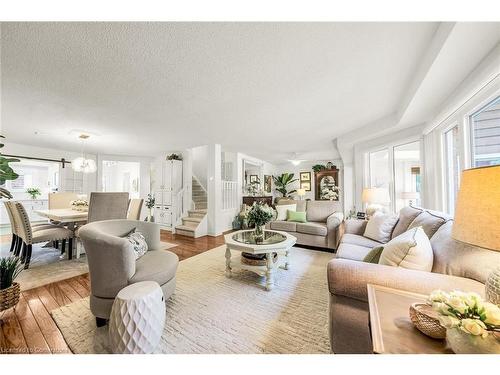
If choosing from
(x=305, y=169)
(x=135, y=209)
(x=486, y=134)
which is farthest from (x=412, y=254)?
(x=305, y=169)

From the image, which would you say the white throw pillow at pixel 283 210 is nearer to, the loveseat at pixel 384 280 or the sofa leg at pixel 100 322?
the loveseat at pixel 384 280

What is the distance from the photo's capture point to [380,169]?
164 inches

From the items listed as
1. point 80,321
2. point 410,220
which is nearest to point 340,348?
point 410,220

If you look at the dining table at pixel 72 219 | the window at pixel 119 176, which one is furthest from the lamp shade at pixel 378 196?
the window at pixel 119 176

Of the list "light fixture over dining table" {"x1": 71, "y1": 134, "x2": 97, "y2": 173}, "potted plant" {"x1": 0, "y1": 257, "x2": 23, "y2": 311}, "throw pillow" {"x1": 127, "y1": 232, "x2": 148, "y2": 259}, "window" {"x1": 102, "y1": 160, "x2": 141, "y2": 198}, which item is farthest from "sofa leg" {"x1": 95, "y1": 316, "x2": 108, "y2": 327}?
"window" {"x1": 102, "y1": 160, "x2": 141, "y2": 198}

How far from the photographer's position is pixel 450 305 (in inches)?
25.7

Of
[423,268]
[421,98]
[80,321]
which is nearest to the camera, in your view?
[423,268]

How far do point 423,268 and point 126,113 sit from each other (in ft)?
12.6

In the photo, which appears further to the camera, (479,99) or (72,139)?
(72,139)

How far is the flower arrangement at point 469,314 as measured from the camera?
579mm

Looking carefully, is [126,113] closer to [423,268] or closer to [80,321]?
[80,321]

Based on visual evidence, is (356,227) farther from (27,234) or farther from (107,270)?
(27,234)

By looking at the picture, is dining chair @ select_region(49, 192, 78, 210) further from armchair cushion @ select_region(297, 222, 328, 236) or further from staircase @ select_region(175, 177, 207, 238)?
armchair cushion @ select_region(297, 222, 328, 236)

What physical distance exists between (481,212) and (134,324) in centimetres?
186
